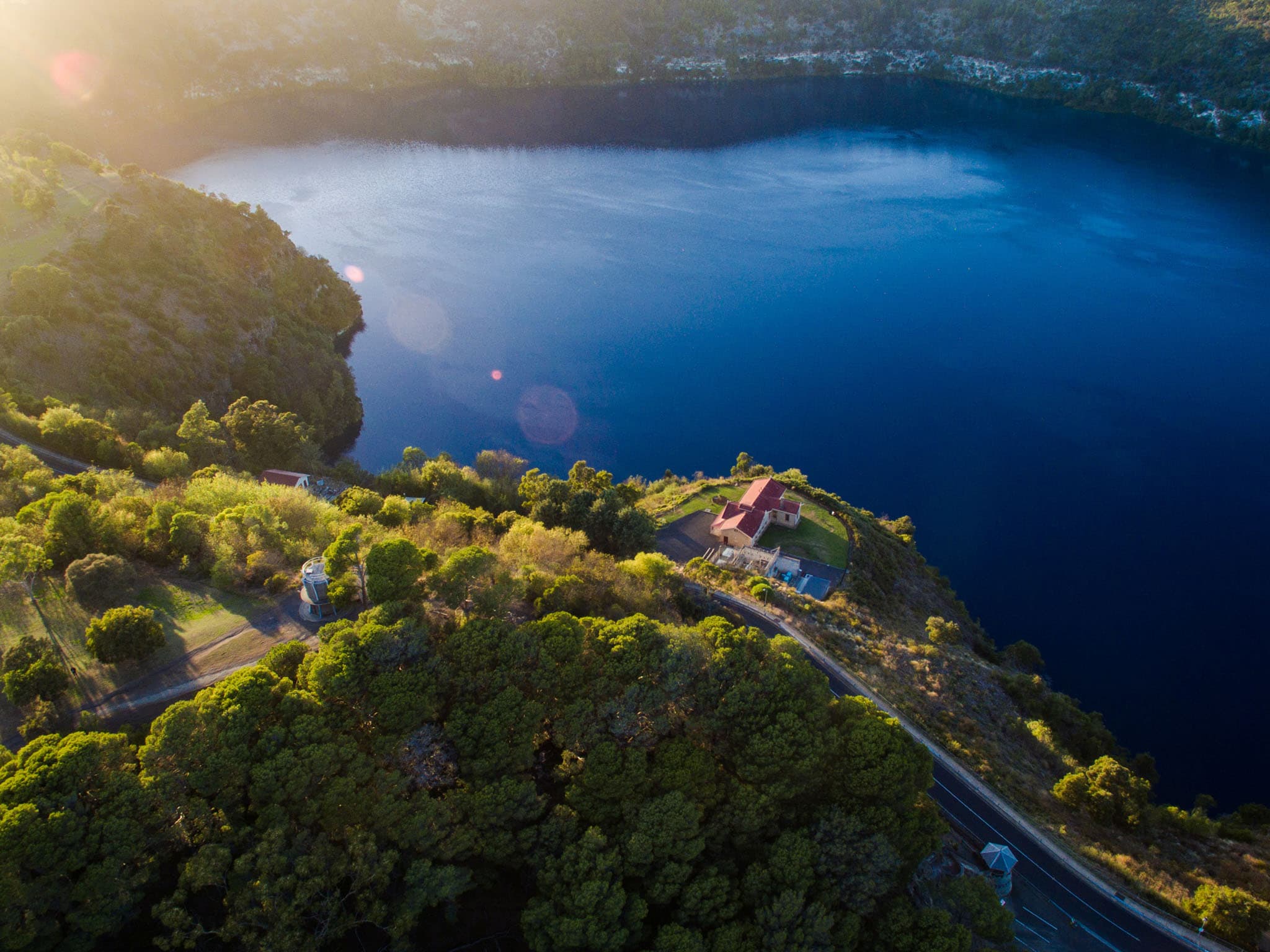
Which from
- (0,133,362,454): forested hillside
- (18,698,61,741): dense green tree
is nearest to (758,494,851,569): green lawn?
(0,133,362,454): forested hillside

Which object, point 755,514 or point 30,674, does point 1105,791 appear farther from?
point 30,674

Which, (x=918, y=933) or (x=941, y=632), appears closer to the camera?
(x=918, y=933)

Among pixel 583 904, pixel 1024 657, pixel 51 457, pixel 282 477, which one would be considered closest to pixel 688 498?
pixel 1024 657

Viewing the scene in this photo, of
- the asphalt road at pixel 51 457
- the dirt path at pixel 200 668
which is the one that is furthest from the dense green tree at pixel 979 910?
the asphalt road at pixel 51 457

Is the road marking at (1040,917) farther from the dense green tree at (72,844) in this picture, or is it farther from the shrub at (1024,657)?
the dense green tree at (72,844)

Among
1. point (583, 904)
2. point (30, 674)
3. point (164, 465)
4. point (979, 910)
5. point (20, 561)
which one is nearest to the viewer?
point (583, 904)

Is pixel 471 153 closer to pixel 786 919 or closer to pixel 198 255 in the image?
pixel 198 255

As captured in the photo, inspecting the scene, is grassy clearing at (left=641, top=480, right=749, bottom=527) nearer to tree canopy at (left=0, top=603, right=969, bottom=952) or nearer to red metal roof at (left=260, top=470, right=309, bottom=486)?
red metal roof at (left=260, top=470, right=309, bottom=486)

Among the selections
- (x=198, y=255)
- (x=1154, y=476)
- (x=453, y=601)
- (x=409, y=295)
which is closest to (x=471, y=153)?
(x=409, y=295)
